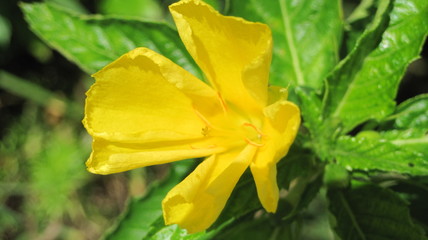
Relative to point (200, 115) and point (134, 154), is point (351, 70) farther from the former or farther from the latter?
point (134, 154)

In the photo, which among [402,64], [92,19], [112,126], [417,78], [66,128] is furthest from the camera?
[66,128]

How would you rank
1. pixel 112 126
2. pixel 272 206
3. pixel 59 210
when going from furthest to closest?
pixel 59 210 < pixel 112 126 < pixel 272 206

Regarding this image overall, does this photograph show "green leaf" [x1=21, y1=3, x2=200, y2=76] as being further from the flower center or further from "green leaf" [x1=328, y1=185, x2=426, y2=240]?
"green leaf" [x1=328, y1=185, x2=426, y2=240]

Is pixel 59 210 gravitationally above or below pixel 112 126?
below

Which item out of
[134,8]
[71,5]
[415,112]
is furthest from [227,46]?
[71,5]

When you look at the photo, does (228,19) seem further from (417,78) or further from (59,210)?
(59,210)

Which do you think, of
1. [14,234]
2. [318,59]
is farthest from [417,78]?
[14,234]

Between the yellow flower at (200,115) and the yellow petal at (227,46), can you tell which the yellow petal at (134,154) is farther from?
the yellow petal at (227,46)
